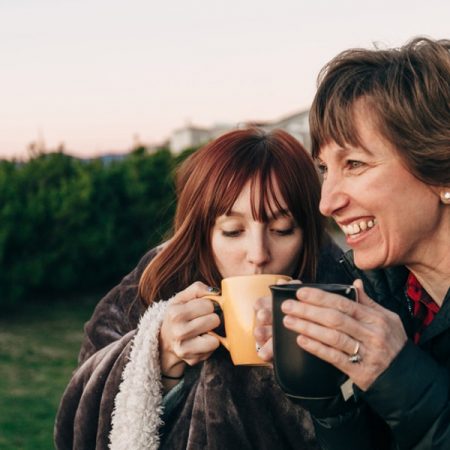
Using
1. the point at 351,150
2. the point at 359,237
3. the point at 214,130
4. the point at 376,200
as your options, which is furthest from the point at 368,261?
the point at 214,130

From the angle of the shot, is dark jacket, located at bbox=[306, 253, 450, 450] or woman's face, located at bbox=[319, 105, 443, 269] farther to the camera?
woman's face, located at bbox=[319, 105, 443, 269]

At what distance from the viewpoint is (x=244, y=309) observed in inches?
75.8

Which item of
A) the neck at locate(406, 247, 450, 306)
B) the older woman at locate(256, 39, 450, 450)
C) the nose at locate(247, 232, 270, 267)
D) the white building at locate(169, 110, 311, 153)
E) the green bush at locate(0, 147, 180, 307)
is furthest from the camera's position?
the white building at locate(169, 110, 311, 153)

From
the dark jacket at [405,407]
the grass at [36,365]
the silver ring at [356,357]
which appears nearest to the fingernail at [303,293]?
the silver ring at [356,357]

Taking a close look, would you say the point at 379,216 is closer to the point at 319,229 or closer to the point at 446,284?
the point at 446,284

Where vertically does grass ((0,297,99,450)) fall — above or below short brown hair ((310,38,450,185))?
below

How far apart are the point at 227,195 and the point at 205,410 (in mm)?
731

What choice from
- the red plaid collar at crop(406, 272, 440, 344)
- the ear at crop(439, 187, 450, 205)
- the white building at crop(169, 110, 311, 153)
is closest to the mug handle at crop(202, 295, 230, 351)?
the red plaid collar at crop(406, 272, 440, 344)

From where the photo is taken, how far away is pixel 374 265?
2.04 meters

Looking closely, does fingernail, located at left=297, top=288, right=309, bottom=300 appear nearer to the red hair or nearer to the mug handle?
the mug handle

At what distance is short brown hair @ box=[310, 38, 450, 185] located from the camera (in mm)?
1980

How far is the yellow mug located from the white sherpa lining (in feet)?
1.15

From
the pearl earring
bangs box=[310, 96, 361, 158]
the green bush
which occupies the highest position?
bangs box=[310, 96, 361, 158]

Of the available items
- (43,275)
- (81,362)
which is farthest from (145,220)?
(81,362)
